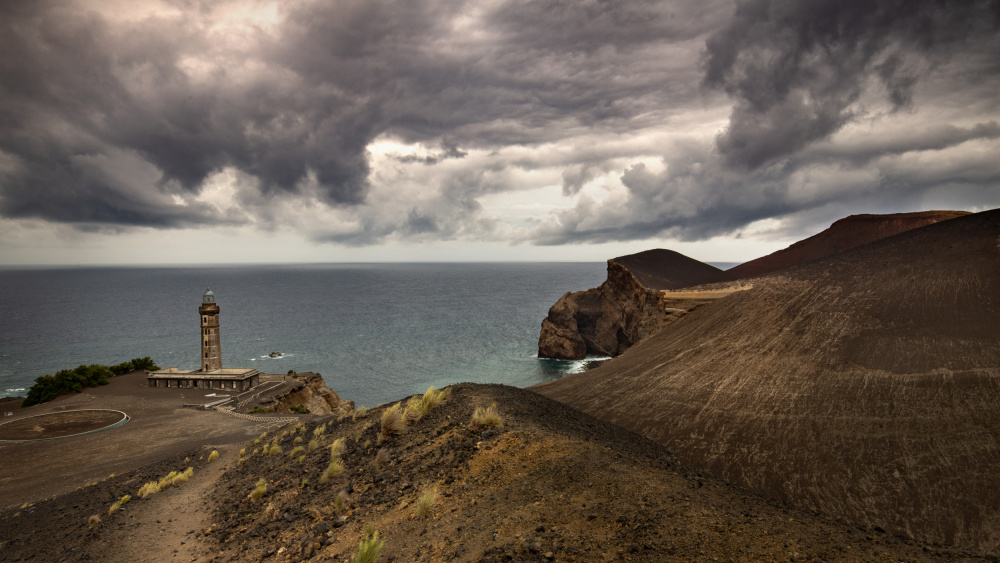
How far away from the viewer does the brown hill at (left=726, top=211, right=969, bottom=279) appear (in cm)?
5609

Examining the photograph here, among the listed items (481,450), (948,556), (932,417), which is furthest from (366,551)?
(932,417)

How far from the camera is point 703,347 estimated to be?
29.0 m

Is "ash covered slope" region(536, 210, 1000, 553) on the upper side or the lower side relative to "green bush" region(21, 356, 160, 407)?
upper

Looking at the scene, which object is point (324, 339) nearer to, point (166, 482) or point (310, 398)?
point (310, 398)

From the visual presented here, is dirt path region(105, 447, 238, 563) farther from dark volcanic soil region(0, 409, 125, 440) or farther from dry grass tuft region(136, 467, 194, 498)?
dark volcanic soil region(0, 409, 125, 440)

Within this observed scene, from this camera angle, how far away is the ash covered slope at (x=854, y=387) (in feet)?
54.3

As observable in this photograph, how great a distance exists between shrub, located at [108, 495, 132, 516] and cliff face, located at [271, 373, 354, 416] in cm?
2224

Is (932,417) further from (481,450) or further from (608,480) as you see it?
(481,450)

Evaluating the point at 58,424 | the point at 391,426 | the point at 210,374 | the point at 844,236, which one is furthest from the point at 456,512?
the point at 844,236

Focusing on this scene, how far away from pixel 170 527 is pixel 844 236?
75513mm

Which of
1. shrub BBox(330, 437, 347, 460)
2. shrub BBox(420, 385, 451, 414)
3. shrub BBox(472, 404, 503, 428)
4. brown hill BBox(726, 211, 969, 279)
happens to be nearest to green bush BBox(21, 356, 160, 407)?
shrub BBox(330, 437, 347, 460)

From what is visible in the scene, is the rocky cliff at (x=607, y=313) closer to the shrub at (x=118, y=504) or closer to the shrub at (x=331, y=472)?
the shrub at (x=331, y=472)

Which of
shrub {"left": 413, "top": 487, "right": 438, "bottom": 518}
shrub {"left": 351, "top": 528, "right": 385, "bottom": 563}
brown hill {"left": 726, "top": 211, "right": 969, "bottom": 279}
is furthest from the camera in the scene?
brown hill {"left": 726, "top": 211, "right": 969, "bottom": 279}

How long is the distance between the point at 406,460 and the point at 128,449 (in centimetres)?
2143
